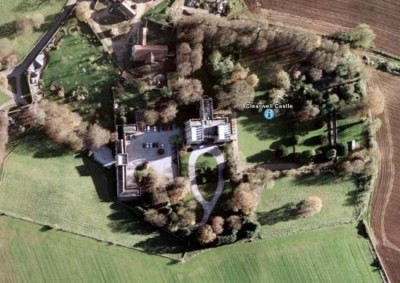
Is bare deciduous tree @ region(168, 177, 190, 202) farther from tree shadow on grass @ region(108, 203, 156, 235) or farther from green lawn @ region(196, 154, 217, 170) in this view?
tree shadow on grass @ region(108, 203, 156, 235)

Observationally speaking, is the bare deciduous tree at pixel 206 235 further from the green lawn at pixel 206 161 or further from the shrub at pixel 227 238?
the green lawn at pixel 206 161

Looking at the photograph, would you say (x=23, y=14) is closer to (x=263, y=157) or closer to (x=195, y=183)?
(x=195, y=183)

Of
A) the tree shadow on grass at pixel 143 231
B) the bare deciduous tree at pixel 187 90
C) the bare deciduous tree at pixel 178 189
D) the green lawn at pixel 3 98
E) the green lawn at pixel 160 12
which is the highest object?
the green lawn at pixel 160 12

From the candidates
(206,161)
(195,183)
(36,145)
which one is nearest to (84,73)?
(36,145)

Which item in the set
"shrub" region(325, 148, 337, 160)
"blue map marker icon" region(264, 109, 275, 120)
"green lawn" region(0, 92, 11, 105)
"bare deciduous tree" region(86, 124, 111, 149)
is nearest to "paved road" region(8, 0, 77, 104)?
"green lawn" region(0, 92, 11, 105)

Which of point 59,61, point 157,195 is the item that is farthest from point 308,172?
point 59,61

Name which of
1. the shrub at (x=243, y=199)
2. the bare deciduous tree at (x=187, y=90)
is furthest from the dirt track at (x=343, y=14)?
the shrub at (x=243, y=199)
